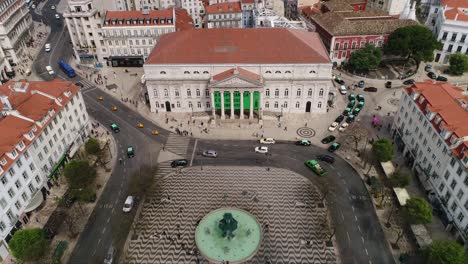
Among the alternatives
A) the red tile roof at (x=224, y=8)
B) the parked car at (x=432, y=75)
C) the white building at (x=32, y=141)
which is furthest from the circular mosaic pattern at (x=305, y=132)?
the red tile roof at (x=224, y=8)

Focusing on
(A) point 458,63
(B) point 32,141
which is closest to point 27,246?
(B) point 32,141

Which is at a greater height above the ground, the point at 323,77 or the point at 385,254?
the point at 323,77

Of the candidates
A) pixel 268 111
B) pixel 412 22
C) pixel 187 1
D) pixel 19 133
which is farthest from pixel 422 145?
pixel 187 1

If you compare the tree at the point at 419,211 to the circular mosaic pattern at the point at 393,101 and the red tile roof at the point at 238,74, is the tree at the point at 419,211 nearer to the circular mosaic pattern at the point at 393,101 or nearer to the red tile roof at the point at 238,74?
the red tile roof at the point at 238,74

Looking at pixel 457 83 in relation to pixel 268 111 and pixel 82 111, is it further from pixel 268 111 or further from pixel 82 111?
pixel 82 111

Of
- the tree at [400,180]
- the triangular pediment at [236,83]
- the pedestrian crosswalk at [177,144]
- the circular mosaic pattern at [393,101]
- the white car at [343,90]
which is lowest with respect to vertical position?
the pedestrian crosswalk at [177,144]

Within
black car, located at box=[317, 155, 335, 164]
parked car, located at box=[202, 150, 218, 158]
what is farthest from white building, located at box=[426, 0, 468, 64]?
parked car, located at box=[202, 150, 218, 158]
